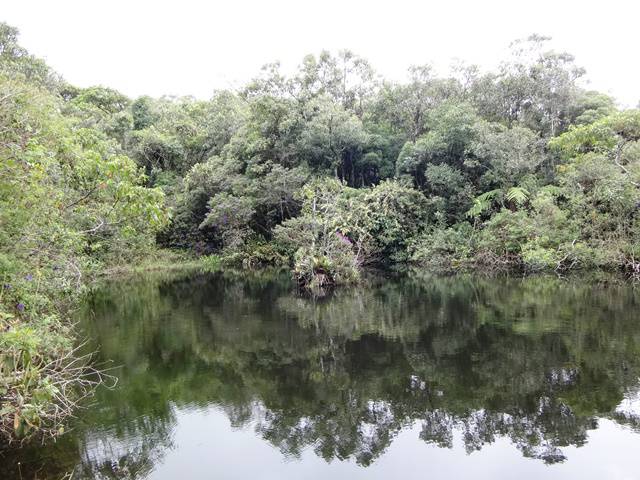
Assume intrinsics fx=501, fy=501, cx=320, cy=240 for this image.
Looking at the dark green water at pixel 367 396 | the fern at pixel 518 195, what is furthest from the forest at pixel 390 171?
the dark green water at pixel 367 396

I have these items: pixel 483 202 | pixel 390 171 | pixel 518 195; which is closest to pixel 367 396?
pixel 518 195

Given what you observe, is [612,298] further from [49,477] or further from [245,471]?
[49,477]

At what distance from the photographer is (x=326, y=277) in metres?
21.2

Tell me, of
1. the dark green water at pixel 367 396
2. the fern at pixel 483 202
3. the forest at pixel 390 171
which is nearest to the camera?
the dark green water at pixel 367 396

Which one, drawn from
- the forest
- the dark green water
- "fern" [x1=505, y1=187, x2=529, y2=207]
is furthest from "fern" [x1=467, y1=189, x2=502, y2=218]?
the dark green water

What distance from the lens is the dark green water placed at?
22.3 ft

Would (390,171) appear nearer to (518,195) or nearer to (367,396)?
(518,195)

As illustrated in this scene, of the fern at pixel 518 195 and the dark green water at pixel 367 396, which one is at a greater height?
the fern at pixel 518 195

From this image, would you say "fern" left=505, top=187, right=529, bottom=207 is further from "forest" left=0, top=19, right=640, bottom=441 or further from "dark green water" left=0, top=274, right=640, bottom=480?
"dark green water" left=0, top=274, right=640, bottom=480

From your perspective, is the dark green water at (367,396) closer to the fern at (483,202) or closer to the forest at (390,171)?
the forest at (390,171)

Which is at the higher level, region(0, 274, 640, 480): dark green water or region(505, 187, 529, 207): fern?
region(505, 187, 529, 207): fern

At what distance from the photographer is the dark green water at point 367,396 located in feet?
22.3

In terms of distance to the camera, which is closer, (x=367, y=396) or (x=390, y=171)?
(x=367, y=396)

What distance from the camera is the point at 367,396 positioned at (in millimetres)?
8844
